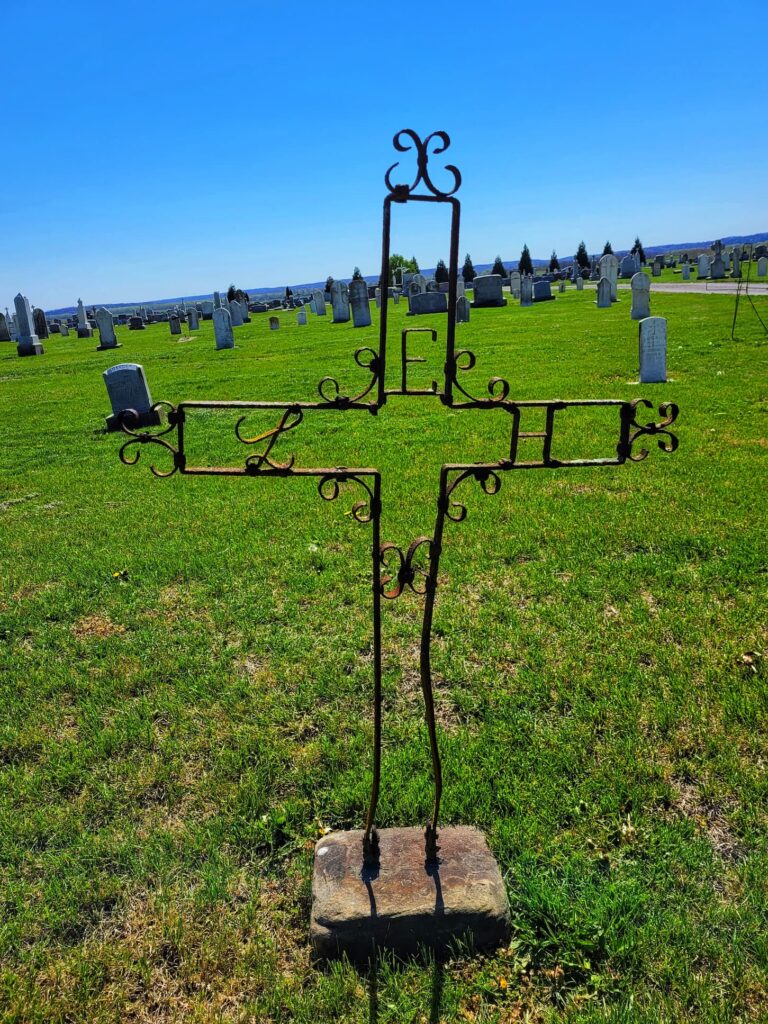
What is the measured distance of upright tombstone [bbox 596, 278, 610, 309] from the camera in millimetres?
24172

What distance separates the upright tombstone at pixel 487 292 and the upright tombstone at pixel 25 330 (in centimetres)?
1806

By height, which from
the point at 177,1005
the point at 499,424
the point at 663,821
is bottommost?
the point at 177,1005

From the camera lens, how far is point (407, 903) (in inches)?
86.9

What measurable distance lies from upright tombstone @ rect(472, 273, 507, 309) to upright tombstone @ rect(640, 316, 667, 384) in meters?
19.0

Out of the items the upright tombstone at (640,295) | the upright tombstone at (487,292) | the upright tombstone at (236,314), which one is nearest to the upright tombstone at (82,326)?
the upright tombstone at (236,314)

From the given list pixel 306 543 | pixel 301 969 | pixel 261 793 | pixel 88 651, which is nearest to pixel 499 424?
pixel 306 543

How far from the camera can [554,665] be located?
3.57 meters

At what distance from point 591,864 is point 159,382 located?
46.6 ft

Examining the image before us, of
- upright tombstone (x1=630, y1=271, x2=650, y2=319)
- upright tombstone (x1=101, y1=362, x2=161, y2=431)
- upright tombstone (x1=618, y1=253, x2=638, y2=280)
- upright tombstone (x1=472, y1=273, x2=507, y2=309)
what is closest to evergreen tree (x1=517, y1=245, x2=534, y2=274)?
upright tombstone (x1=618, y1=253, x2=638, y2=280)

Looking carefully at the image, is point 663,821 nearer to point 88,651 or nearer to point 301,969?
point 301,969

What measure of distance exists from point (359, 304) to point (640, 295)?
9.67 meters

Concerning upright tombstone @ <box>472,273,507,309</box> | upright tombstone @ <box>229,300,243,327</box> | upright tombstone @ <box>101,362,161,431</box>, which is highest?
upright tombstone @ <box>472,273,507,309</box>

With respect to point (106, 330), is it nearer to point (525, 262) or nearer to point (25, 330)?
point (25, 330)

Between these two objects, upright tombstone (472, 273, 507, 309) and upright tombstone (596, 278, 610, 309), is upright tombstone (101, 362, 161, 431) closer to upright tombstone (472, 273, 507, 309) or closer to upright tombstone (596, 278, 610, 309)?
upright tombstone (596, 278, 610, 309)
